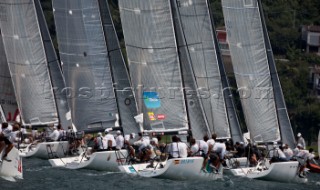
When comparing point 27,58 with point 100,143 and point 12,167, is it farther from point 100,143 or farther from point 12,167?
point 12,167

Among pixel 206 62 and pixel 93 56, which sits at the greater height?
pixel 93 56

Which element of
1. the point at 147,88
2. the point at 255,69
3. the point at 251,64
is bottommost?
the point at 147,88

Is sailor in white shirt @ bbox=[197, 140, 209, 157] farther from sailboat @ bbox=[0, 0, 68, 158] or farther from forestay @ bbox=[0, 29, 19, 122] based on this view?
forestay @ bbox=[0, 29, 19, 122]

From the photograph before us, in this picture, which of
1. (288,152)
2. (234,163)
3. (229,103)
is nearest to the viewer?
(288,152)

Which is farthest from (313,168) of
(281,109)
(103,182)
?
(103,182)

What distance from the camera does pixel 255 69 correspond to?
5075cm

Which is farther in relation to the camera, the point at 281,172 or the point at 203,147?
the point at 281,172

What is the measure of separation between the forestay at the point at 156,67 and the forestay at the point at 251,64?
5.09 meters

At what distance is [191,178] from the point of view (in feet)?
137

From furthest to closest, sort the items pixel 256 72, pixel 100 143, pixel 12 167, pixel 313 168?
pixel 256 72 → pixel 313 168 → pixel 100 143 → pixel 12 167

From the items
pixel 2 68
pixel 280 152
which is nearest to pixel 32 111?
pixel 2 68

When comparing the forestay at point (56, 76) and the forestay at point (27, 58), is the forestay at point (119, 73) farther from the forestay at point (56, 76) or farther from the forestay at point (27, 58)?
the forestay at point (27, 58)

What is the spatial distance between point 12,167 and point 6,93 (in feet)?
48.0

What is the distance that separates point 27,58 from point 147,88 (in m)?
8.29
